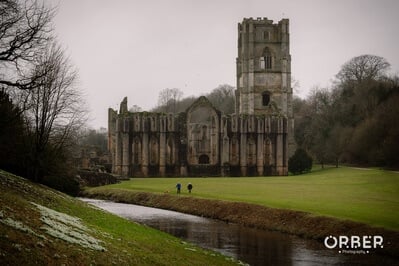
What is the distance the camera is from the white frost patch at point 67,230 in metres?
17.2

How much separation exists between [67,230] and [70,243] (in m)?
1.68

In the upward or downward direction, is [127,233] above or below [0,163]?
below

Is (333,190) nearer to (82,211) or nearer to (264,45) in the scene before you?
(82,211)

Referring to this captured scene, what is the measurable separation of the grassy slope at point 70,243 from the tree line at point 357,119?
30965 mm

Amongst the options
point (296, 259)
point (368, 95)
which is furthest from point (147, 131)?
point (296, 259)

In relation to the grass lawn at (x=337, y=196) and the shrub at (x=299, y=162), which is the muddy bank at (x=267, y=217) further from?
the shrub at (x=299, y=162)

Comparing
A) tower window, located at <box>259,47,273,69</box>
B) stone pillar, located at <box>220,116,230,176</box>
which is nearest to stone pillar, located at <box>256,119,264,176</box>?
stone pillar, located at <box>220,116,230,176</box>

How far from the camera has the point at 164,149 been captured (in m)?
80.2

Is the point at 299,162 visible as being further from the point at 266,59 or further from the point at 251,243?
the point at 251,243

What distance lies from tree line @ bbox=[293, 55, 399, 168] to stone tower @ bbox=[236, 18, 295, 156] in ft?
26.2

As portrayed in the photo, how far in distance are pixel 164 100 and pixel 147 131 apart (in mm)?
107295

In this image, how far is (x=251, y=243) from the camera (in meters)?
30.0

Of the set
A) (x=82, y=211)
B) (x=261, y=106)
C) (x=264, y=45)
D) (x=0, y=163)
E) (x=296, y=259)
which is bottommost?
(x=296, y=259)

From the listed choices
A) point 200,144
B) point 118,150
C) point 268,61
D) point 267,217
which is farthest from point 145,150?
point 267,217
